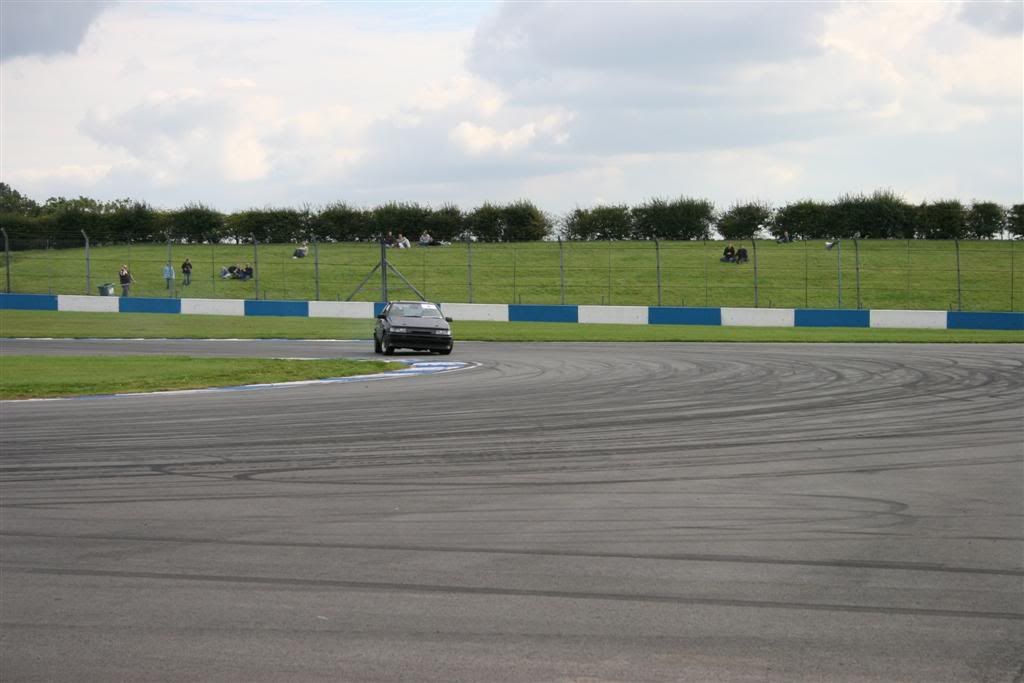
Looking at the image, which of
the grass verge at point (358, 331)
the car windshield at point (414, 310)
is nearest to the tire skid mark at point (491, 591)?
the car windshield at point (414, 310)

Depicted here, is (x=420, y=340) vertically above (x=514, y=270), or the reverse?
(x=514, y=270)

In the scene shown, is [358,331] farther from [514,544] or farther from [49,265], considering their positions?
[514,544]

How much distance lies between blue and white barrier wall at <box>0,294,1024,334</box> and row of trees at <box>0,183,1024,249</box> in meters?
18.4

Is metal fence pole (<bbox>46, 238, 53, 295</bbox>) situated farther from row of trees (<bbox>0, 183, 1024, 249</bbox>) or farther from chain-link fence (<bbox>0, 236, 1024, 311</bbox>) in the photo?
row of trees (<bbox>0, 183, 1024, 249</bbox>)

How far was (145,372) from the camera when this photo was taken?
19859 millimetres

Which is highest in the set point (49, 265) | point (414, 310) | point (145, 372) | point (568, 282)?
point (49, 265)

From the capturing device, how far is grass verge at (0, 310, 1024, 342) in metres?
32.4

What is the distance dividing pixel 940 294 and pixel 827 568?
41.8 metres

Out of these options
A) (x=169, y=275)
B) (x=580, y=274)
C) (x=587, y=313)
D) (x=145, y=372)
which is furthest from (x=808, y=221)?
(x=145, y=372)

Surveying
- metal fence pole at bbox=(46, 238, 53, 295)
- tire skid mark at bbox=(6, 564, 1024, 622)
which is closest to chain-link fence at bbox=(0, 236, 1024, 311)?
metal fence pole at bbox=(46, 238, 53, 295)

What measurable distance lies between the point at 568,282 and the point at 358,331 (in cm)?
1482

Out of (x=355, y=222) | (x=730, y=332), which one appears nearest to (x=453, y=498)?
(x=730, y=332)

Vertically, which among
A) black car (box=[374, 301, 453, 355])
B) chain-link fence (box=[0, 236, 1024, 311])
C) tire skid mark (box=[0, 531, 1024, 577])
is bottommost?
tire skid mark (box=[0, 531, 1024, 577])

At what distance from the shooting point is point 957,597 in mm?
5566
